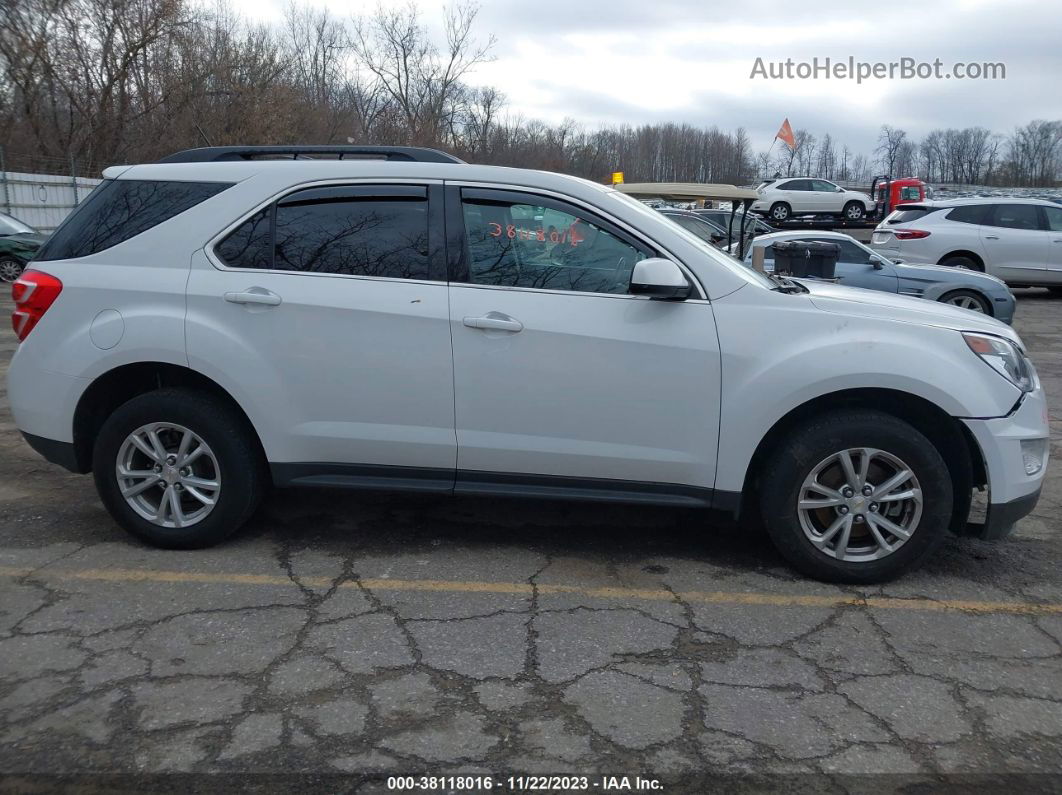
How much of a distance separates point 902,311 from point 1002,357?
1.58 ft

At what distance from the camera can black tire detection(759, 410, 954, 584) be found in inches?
161

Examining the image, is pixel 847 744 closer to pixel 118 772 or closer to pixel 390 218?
pixel 118 772

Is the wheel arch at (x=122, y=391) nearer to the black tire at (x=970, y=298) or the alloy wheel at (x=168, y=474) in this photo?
the alloy wheel at (x=168, y=474)

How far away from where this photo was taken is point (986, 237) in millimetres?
16453

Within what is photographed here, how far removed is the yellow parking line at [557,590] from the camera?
13.4ft

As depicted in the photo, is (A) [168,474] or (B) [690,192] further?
(B) [690,192]

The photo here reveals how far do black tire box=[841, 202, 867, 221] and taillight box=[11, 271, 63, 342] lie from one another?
3601cm

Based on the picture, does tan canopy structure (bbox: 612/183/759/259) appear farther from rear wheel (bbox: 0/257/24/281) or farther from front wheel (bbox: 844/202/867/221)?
front wheel (bbox: 844/202/867/221)

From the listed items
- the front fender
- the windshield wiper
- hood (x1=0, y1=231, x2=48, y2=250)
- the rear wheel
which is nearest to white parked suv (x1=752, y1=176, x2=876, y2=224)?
hood (x1=0, y1=231, x2=48, y2=250)

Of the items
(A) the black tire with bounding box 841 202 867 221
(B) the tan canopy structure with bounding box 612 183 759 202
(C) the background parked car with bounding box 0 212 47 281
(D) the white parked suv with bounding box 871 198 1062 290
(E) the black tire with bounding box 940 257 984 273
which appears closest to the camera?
(B) the tan canopy structure with bounding box 612 183 759 202

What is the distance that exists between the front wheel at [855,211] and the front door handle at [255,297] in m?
35.7

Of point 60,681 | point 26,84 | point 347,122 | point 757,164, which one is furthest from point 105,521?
point 757,164

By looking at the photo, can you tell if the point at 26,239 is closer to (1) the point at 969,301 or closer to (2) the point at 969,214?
(1) the point at 969,301

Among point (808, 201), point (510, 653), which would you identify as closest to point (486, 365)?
point (510, 653)
